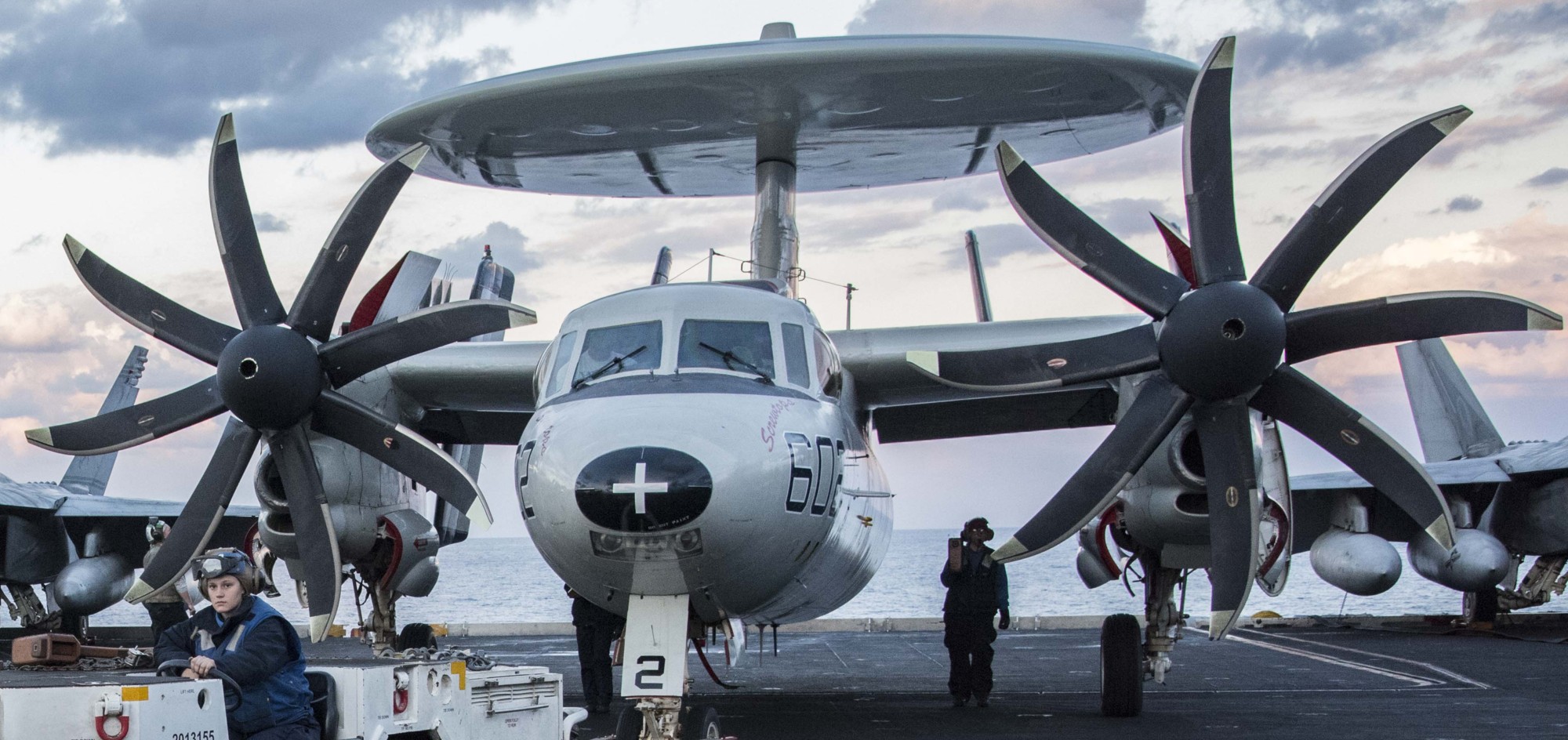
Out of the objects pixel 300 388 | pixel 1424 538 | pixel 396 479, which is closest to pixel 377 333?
pixel 300 388

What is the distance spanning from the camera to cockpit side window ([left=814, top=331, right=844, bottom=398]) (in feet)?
36.3

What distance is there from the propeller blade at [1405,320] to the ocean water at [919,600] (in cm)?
2893

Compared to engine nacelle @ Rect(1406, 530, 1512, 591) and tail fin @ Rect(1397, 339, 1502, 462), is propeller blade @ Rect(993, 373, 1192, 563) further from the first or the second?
tail fin @ Rect(1397, 339, 1502, 462)

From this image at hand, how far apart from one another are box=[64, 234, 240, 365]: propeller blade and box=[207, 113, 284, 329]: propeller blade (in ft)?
1.36

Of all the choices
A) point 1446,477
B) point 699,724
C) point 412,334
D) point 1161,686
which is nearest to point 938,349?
point 412,334

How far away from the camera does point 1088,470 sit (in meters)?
11.3

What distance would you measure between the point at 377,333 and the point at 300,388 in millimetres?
786

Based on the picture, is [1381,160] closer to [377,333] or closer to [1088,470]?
[1088,470]

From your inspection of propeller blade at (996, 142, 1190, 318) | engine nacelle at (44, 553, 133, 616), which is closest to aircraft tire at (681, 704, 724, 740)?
propeller blade at (996, 142, 1190, 318)

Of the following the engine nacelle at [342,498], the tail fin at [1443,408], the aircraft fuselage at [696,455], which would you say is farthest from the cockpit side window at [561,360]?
the tail fin at [1443,408]

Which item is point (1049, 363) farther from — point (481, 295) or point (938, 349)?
point (481, 295)

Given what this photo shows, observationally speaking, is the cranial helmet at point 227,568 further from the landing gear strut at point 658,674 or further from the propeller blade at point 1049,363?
the propeller blade at point 1049,363

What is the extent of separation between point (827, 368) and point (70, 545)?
2322 cm

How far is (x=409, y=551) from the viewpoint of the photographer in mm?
14258
